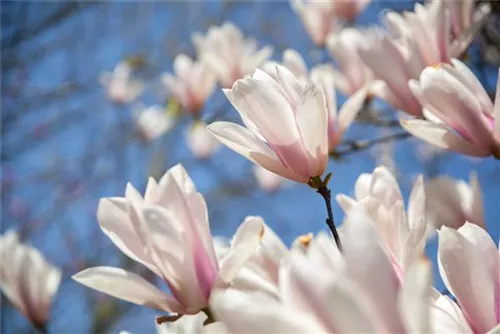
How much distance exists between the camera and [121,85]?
10.5 feet

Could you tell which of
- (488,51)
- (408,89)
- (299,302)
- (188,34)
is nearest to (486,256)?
(299,302)

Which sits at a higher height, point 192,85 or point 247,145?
point 192,85

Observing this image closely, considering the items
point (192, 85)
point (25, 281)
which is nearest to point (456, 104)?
point (25, 281)

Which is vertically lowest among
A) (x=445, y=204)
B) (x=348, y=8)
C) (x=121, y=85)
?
(x=445, y=204)

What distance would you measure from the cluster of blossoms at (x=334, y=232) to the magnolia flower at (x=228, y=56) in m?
0.54

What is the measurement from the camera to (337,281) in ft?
0.93

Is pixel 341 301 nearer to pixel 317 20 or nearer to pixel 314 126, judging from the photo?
pixel 314 126

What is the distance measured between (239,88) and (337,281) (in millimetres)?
341

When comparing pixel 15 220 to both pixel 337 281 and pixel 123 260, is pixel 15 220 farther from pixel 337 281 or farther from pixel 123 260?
pixel 337 281

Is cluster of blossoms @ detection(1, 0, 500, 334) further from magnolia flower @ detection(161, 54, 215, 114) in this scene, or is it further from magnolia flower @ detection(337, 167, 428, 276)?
magnolia flower @ detection(161, 54, 215, 114)

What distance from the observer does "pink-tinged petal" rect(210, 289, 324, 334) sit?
0.99 feet

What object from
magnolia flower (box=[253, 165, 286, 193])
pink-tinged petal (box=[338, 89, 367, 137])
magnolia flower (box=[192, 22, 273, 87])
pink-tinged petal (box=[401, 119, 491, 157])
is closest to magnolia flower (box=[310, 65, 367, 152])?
pink-tinged petal (box=[338, 89, 367, 137])

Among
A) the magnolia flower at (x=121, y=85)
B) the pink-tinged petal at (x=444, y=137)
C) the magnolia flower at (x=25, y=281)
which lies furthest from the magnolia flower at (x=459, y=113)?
the magnolia flower at (x=121, y=85)

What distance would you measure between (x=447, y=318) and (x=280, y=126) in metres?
0.27
